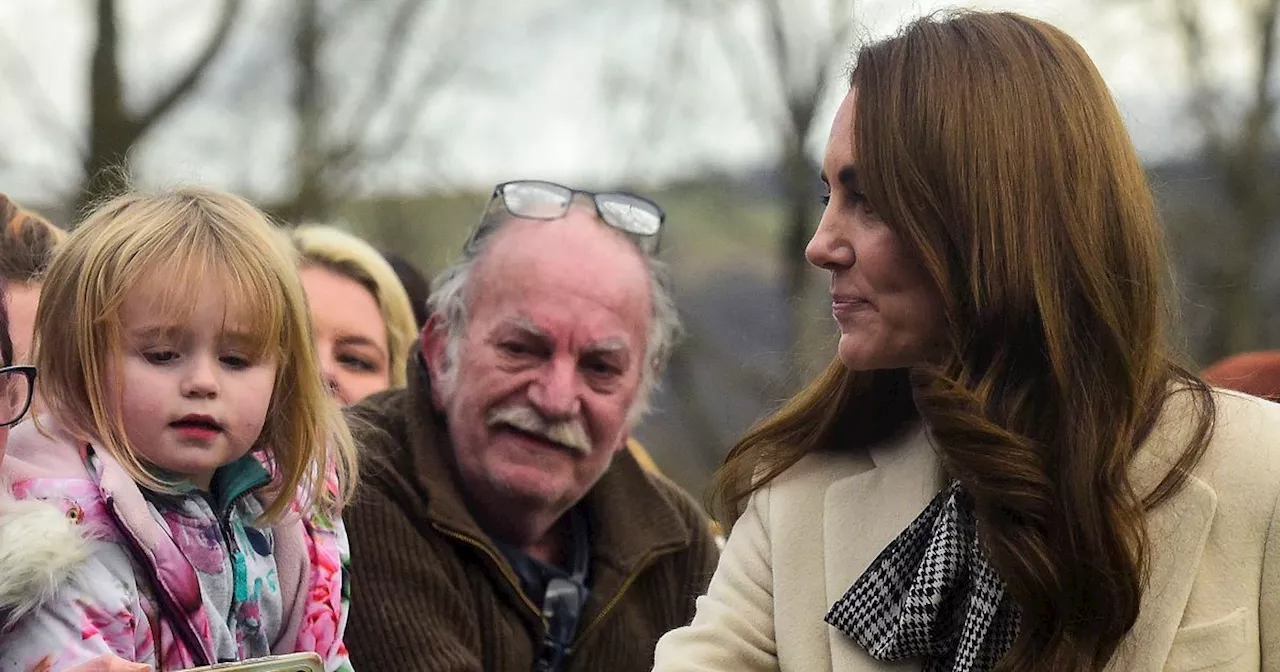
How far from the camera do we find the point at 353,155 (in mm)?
11141

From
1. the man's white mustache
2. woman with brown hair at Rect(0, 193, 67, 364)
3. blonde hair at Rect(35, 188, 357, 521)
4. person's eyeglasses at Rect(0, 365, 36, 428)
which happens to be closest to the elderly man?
the man's white mustache

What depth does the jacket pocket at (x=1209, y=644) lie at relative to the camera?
2383 mm

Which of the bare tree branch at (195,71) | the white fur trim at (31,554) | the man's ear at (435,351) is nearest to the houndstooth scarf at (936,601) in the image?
the white fur trim at (31,554)

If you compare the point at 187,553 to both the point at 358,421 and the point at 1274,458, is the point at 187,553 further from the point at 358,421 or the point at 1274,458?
the point at 1274,458

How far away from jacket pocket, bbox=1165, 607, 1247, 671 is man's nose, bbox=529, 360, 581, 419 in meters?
1.46

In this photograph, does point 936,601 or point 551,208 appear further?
point 551,208

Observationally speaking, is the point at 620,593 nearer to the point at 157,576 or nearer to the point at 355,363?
the point at 355,363

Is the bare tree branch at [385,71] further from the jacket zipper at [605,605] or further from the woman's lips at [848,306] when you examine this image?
the woman's lips at [848,306]

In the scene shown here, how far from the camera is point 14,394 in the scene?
2.24 metres

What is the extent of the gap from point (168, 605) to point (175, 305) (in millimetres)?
445

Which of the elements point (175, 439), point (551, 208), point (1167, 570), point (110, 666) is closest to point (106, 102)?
point (551, 208)

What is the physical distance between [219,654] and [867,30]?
4.58 ft

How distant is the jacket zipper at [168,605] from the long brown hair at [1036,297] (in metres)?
1.13

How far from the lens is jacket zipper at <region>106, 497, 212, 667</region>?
2.44 meters
